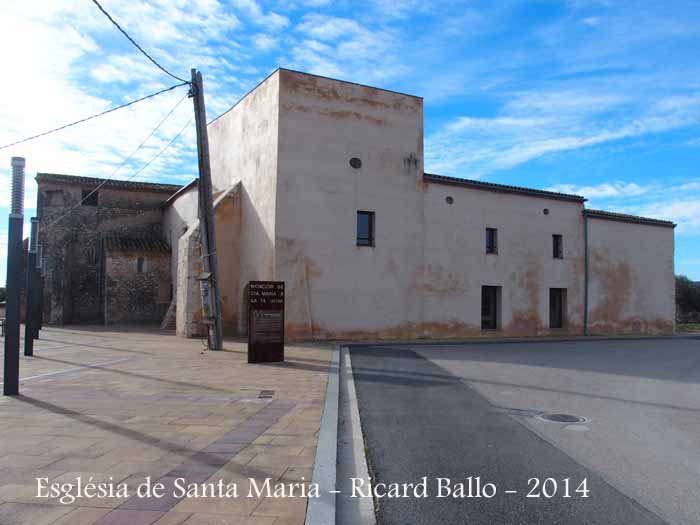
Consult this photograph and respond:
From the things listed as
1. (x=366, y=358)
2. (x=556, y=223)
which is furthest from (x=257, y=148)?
(x=556, y=223)

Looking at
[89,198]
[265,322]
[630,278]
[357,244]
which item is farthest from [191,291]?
[630,278]

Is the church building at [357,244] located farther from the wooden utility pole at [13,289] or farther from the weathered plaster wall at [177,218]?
the wooden utility pole at [13,289]

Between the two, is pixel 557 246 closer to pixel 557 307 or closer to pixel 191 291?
pixel 557 307

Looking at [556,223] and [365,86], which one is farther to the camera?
[556,223]

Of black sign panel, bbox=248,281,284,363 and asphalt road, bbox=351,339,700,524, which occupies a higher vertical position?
black sign panel, bbox=248,281,284,363

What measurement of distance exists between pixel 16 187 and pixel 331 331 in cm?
1272

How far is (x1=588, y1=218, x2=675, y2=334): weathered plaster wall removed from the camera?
27.4m

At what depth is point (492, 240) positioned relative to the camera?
24391 millimetres

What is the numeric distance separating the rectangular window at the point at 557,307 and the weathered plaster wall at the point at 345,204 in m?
8.68

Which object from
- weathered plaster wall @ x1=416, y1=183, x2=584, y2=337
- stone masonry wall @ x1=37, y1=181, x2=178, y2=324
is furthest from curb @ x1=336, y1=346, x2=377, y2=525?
stone masonry wall @ x1=37, y1=181, x2=178, y2=324

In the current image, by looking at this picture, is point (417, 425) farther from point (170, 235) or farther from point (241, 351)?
point (170, 235)

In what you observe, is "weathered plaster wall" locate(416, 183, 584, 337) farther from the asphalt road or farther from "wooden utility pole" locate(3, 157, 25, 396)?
"wooden utility pole" locate(3, 157, 25, 396)

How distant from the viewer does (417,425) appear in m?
6.74

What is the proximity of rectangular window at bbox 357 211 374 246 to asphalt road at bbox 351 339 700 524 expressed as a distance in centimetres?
838
